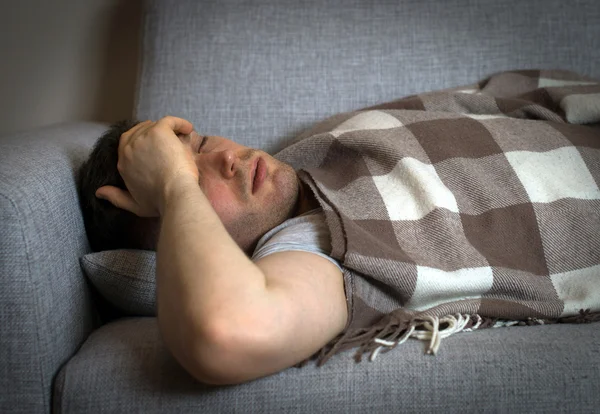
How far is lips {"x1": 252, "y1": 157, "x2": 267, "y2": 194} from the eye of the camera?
116cm

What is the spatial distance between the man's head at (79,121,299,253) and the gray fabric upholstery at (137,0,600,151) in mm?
418

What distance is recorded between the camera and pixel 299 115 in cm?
162

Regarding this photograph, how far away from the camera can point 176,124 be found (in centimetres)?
115

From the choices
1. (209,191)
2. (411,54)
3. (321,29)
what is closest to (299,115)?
(321,29)

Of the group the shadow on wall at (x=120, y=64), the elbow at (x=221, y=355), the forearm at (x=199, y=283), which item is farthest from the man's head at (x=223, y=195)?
the shadow on wall at (x=120, y=64)

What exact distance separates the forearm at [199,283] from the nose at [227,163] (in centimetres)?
25

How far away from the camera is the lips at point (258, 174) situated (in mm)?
1155

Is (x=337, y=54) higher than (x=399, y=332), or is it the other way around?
(x=337, y=54)

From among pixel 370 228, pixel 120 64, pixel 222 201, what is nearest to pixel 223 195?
pixel 222 201

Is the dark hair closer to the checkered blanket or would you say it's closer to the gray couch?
the gray couch

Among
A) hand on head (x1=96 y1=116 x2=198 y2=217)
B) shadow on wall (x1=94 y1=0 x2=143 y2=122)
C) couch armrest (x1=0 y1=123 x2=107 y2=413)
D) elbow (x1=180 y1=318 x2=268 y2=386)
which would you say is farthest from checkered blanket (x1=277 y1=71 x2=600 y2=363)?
shadow on wall (x1=94 y1=0 x2=143 y2=122)

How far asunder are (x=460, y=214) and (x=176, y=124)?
1.91ft

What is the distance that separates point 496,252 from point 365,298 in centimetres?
29

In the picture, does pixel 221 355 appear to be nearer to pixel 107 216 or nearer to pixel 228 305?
pixel 228 305
